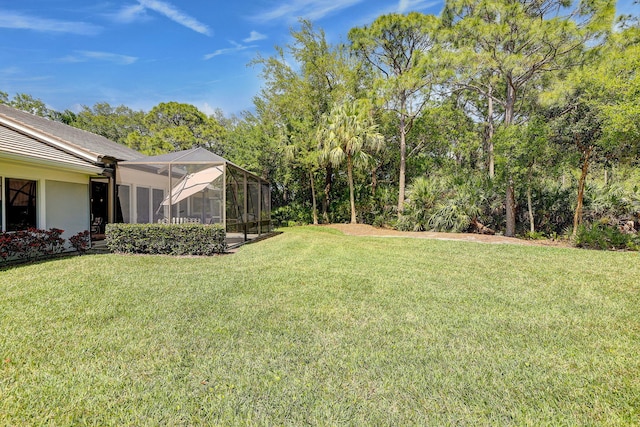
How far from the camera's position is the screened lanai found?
9281 millimetres

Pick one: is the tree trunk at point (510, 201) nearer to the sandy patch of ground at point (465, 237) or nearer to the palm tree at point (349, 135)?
the sandy patch of ground at point (465, 237)

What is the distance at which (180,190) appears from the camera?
31.8 feet

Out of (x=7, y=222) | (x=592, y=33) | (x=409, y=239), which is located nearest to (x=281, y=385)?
(x=7, y=222)

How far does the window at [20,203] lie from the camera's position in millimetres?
7347

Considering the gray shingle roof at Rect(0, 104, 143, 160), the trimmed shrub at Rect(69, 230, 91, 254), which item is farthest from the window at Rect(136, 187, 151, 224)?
the gray shingle roof at Rect(0, 104, 143, 160)

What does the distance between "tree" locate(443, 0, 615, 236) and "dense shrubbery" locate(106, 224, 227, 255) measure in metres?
11.6

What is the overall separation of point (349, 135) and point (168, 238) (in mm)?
10304

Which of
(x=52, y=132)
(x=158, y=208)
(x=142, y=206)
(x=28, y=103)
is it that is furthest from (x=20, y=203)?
(x=28, y=103)

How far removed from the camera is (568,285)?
234 inches

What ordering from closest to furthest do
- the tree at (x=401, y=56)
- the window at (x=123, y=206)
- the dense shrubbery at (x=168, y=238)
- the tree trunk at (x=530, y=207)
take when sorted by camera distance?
the dense shrubbery at (x=168, y=238), the window at (x=123, y=206), the tree trunk at (x=530, y=207), the tree at (x=401, y=56)

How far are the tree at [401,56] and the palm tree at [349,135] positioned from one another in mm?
1642

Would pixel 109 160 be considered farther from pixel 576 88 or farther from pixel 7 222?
pixel 576 88

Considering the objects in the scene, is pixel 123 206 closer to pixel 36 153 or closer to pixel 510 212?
pixel 36 153

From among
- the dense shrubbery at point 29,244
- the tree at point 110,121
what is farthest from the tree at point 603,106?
the tree at point 110,121
